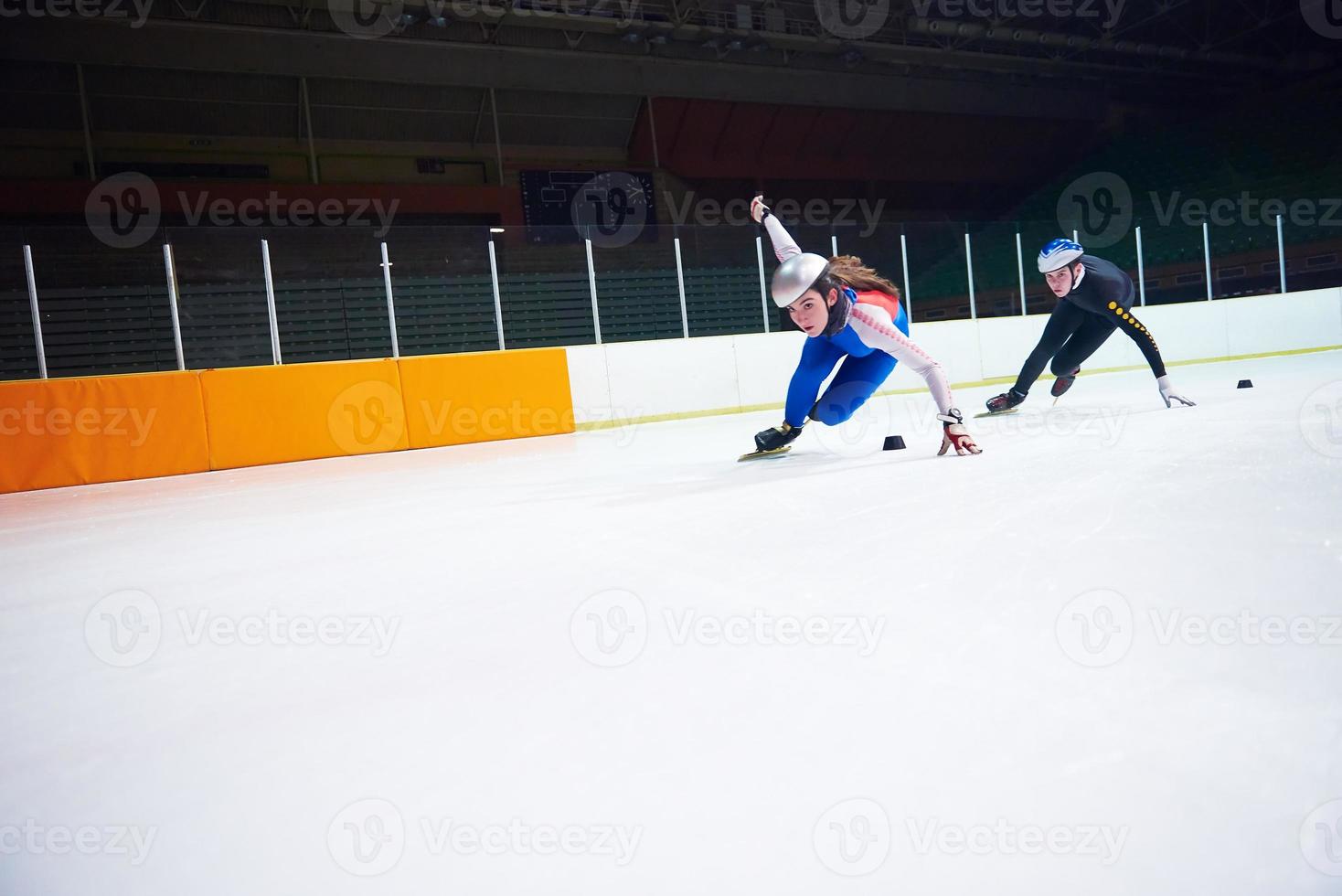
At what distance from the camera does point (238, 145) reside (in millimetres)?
16078

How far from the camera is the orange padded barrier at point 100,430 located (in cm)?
673

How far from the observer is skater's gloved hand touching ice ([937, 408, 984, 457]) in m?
3.63

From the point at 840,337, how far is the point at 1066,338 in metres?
2.56

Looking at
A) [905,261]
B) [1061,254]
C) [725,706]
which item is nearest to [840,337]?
[1061,254]

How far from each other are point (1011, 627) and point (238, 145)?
18343 millimetres

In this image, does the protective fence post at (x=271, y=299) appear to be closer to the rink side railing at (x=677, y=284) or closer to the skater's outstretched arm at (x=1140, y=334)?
the rink side railing at (x=677, y=284)

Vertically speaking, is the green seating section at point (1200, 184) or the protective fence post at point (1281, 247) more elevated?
the green seating section at point (1200, 184)

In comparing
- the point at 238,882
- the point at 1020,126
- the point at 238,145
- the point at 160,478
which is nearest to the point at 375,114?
the point at 238,145

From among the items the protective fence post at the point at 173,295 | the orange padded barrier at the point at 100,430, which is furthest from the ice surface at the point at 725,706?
the protective fence post at the point at 173,295

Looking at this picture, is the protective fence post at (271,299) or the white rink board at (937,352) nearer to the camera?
the protective fence post at (271,299)

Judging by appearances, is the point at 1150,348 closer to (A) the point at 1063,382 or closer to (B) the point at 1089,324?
(B) the point at 1089,324

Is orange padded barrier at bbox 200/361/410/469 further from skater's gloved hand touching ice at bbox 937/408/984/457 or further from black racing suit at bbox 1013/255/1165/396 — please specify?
skater's gloved hand touching ice at bbox 937/408/984/457

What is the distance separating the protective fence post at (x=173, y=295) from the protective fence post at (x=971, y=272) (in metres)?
9.86

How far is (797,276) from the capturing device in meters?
3.79
